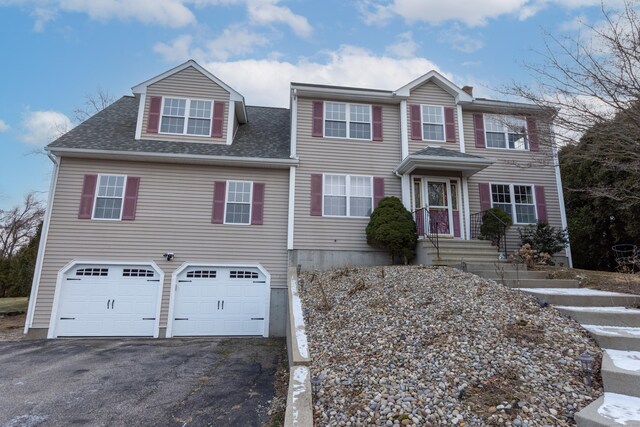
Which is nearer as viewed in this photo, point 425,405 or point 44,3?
point 425,405

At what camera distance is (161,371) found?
561 centimetres

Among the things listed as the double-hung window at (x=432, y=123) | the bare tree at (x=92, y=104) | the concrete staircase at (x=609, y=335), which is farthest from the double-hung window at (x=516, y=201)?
the bare tree at (x=92, y=104)

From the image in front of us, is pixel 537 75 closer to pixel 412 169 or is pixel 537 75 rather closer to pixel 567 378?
pixel 412 169

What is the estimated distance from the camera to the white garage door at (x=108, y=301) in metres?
8.79

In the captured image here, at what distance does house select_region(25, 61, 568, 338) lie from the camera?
29.8 ft

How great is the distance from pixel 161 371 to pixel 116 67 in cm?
1061

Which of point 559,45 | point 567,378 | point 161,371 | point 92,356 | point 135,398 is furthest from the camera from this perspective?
point 559,45

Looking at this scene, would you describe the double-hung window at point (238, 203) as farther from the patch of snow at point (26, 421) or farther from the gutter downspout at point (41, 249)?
the patch of snow at point (26, 421)

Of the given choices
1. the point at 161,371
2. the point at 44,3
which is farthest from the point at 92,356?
the point at 44,3

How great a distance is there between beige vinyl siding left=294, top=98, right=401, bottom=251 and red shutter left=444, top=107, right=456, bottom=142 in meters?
1.66

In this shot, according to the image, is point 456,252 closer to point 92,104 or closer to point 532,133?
point 532,133

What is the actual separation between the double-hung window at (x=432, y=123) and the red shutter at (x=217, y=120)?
685cm

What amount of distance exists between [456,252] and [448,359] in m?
5.73

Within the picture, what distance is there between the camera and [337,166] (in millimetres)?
10469
